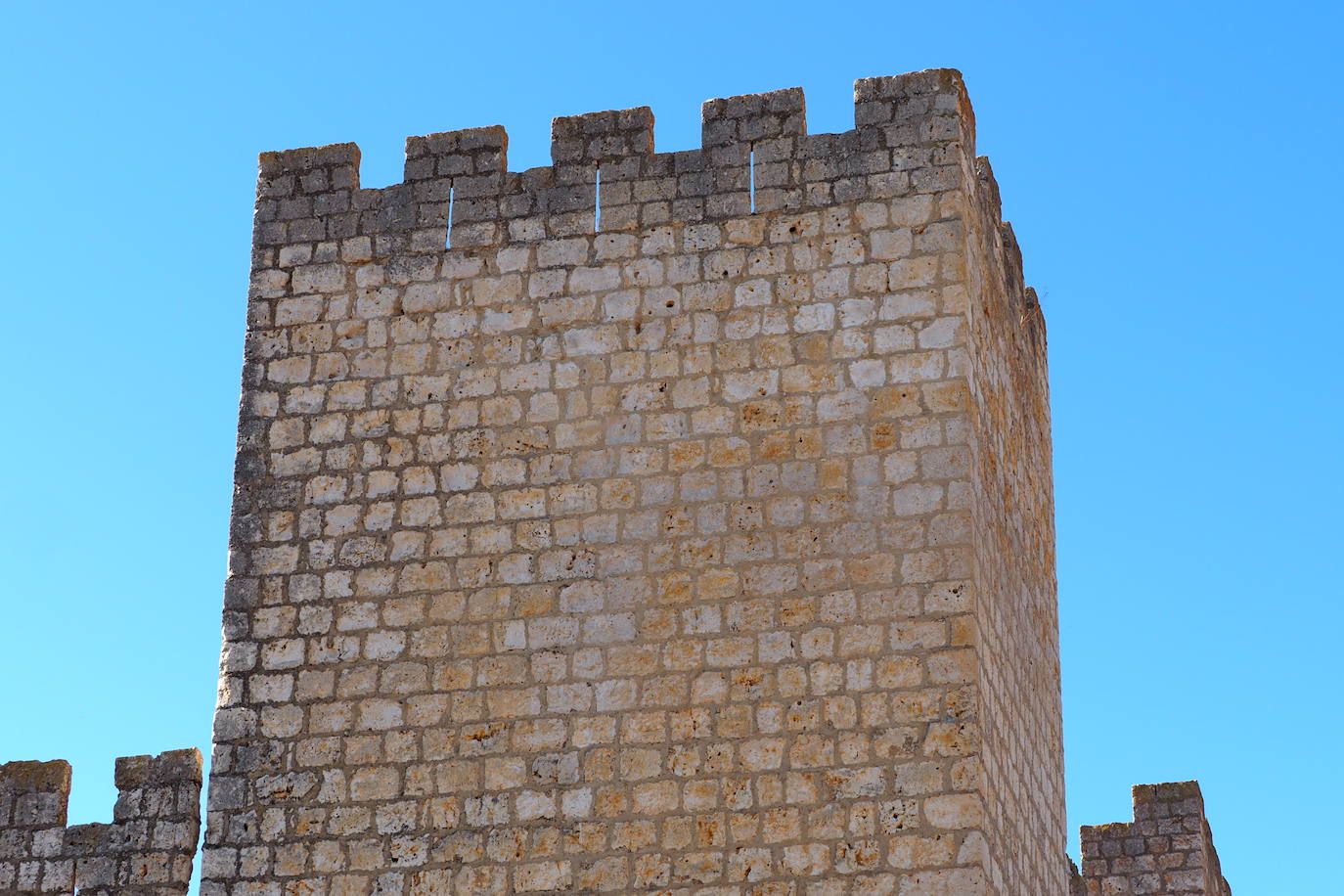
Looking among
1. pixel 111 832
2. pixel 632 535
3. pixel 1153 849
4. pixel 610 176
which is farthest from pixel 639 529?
pixel 1153 849

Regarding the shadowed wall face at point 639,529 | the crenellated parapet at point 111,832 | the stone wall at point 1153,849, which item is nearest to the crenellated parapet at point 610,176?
the shadowed wall face at point 639,529

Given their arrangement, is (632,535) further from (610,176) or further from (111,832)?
(111,832)

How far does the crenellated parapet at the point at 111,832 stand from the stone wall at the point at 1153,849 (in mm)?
5119

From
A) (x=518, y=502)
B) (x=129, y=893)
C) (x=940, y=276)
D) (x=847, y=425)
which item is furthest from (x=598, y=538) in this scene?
(x=129, y=893)

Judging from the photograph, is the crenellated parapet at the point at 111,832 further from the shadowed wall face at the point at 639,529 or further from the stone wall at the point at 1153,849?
the stone wall at the point at 1153,849

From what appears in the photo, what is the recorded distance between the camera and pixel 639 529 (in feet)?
30.0

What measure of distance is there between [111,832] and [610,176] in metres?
3.51

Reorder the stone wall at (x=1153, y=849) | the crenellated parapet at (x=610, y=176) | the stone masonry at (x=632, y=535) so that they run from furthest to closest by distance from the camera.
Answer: the stone wall at (x=1153, y=849)
the crenellated parapet at (x=610, y=176)
the stone masonry at (x=632, y=535)

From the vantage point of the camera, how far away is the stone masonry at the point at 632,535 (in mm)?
8672

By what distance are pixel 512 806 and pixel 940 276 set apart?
2.69 metres

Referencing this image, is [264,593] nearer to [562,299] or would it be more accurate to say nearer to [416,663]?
[416,663]

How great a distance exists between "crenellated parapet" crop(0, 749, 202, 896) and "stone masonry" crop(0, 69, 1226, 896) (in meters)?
0.03

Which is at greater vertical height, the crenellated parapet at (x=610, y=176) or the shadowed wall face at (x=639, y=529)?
the crenellated parapet at (x=610, y=176)

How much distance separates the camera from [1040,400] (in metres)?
11.1
